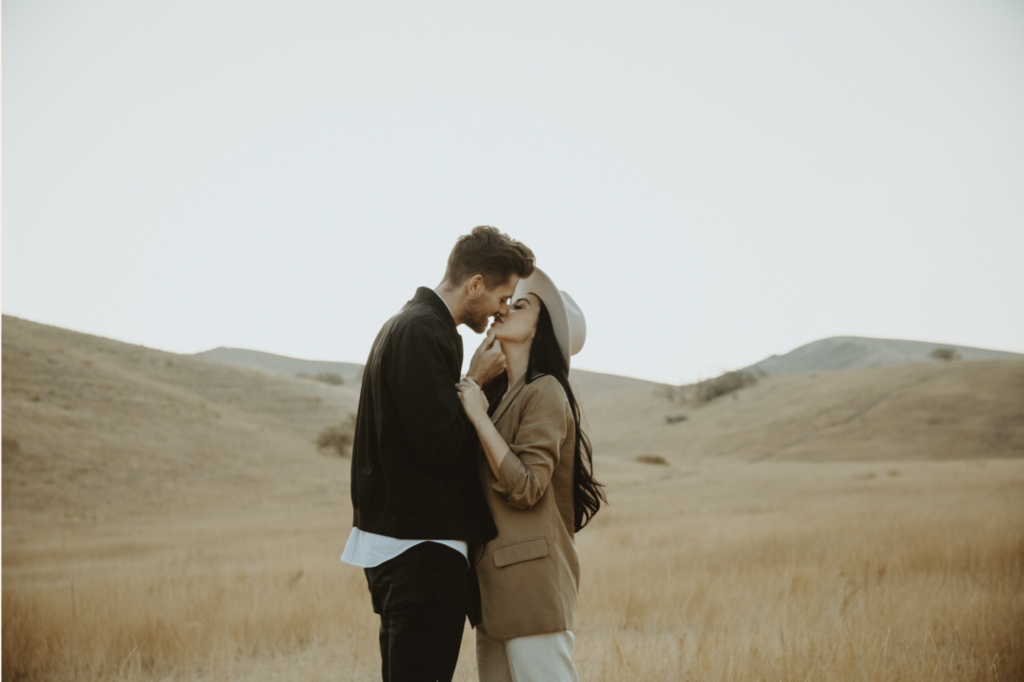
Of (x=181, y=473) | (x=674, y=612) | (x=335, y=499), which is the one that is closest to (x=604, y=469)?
(x=335, y=499)

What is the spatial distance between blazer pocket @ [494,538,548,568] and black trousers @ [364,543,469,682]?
0.17 metres

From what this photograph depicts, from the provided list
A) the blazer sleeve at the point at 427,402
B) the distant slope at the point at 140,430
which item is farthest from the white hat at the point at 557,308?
the distant slope at the point at 140,430

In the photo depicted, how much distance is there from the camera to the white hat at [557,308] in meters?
3.29

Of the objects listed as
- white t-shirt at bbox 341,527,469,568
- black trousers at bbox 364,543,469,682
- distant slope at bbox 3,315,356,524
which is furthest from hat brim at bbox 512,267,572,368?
distant slope at bbox 3,315,356,524

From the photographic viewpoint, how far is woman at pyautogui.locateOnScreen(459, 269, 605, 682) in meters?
2.92

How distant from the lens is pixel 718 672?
4617 millimetres

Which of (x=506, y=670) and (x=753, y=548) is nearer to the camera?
(x=506, y=670)

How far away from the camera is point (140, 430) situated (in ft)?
104

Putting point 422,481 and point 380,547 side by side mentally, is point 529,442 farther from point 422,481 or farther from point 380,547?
point 380,547

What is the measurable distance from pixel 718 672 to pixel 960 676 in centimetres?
156

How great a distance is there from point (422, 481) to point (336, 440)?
1448 inches

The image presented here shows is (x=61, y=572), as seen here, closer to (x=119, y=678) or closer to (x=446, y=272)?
(x=119, y=678)

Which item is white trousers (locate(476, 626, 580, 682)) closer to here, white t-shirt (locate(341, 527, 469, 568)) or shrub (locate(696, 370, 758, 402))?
white t-shirt (locate(341, 527, 469, 568))

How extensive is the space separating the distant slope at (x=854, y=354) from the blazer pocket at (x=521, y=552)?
138 metres
